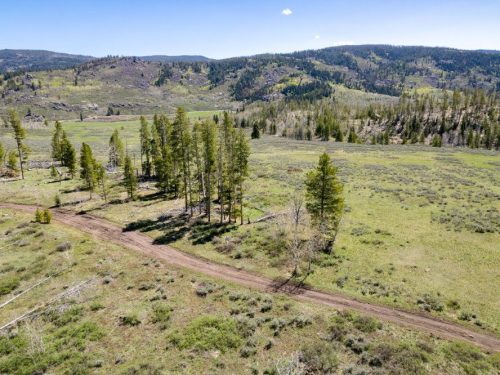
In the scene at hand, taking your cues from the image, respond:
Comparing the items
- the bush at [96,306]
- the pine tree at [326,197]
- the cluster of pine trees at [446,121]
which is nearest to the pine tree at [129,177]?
the bush at [96,306]

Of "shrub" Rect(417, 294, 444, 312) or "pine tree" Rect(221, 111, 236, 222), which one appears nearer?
"shrub" Rect(417, 294, 444, 312)

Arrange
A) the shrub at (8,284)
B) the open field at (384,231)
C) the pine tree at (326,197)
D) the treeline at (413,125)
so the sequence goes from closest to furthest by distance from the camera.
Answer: the open field at (384,231) < the shrub at (8,284) < the pine tree at (326,197) < the treeline at (413,125)

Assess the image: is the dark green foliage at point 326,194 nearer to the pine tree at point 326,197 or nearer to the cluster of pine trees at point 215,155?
the pine tree at point 326,197

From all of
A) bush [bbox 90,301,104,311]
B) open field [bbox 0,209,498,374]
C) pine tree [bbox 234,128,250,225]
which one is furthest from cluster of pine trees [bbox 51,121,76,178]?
bush [bbox 90,301,104,311]

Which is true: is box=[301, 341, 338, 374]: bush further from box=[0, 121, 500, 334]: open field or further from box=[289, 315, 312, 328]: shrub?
box=[0, 121, 500, 334]: open field

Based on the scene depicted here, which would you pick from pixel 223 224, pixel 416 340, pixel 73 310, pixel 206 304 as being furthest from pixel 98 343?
pixel 223 224

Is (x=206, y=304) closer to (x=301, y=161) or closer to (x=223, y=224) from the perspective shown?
(x=223, y=224)
